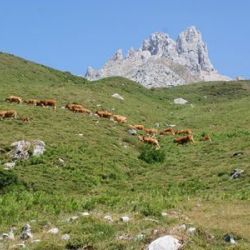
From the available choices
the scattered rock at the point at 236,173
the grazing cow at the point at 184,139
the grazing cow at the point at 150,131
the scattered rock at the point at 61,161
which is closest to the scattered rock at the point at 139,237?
the scattered rock at the point at 236,173

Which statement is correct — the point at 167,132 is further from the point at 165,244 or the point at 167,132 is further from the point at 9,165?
the point at 165,244

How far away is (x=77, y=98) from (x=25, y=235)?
3806cm

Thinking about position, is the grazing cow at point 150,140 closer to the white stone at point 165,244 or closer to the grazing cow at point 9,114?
the grazing cow at point 9,114

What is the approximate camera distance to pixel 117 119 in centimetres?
4925

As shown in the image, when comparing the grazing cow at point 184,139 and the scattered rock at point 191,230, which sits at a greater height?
the grazing cow at point 184,139

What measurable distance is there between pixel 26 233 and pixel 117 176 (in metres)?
15.3

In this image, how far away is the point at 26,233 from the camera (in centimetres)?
1961

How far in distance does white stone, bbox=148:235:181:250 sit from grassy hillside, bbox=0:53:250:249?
0.36m

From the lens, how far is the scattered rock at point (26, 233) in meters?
19.4

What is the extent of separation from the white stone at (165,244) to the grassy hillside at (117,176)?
1.17ft

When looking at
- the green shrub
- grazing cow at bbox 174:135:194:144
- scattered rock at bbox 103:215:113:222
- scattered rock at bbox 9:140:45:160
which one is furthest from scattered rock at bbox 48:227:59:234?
grazing cow at bbox 174:135:194:144

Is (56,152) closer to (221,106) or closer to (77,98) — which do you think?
(77,98)

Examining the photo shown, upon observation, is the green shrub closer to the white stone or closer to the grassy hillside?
the grassy hillside

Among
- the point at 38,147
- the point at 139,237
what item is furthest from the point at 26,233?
the point at 38,147
